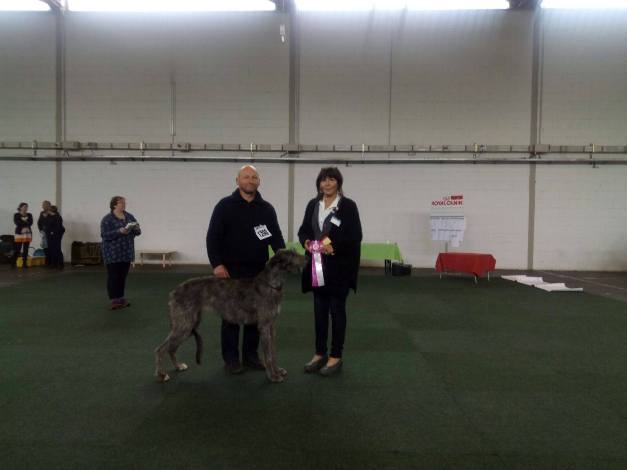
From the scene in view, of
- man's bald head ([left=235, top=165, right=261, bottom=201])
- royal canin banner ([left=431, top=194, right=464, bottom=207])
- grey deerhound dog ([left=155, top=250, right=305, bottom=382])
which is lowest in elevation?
grey deerhound dog ([left=155, top=250, right=305, bottom=382])

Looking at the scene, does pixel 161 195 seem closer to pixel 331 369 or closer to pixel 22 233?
pixel 22 233

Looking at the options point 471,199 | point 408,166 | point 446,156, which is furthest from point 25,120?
point 471,199

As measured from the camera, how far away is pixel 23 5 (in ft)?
34.7

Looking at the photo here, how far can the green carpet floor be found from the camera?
216 centimetres

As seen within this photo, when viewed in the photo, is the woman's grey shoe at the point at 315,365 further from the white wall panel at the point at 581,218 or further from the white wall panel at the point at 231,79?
the white wall panel at the point at 581,218

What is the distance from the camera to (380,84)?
10602mm

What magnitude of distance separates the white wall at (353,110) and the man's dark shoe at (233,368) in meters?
7.69

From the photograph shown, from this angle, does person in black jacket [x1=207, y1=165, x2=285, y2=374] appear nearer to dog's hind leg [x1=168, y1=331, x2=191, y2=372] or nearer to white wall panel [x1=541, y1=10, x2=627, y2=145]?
dog's hind leg [x1=168, y1=331, x2=191, y2=372]

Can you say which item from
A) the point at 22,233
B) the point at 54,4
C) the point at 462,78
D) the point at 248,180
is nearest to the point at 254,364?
the point at 248,180

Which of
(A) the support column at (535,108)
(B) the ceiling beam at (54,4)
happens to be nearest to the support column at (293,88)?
(B) the ceiling beam at (54,4)

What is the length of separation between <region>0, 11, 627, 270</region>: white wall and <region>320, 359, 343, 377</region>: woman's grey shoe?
7.65 m

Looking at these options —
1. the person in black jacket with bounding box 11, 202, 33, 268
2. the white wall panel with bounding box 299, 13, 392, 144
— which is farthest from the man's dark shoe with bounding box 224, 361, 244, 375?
the person in black jacket with bounding box 11, 202, 33, 268

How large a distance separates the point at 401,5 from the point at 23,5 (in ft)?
31.5

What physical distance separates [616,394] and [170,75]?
11.1 metres
